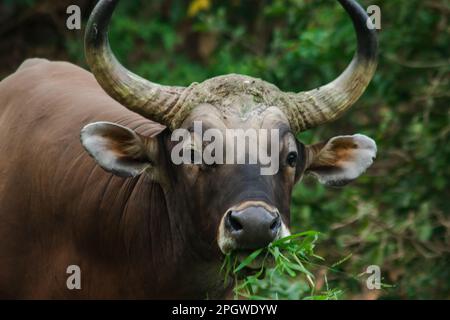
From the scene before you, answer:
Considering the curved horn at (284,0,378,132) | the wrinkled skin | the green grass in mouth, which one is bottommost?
the green grass in mouth

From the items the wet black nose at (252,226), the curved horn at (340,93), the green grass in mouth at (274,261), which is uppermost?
the curved horn at (340,93)

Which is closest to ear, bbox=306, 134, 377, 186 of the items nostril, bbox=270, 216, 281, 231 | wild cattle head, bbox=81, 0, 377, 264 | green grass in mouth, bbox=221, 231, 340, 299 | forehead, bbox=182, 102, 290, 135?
wild cattle head, bbox=81, 0, 377, 264

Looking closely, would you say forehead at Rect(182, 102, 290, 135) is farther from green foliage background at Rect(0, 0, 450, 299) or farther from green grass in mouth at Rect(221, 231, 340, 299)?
green foliage background at Rect(0, 0, 450, 299)

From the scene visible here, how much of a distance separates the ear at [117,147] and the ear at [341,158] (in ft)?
3.74

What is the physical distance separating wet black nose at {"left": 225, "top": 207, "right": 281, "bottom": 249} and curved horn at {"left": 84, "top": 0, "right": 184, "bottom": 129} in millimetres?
1052

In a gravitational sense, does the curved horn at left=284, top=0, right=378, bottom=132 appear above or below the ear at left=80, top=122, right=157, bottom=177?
above

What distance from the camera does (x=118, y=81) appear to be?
7.20m

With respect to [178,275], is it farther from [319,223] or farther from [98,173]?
[319,223]

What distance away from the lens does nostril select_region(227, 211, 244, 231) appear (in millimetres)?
6469

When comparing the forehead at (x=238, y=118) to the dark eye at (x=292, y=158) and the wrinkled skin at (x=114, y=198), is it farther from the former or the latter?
the dark eye at (x=292, y=158)

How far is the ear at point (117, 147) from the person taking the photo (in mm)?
7129

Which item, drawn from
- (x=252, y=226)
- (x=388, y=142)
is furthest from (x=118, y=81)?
(x=388, y=142)

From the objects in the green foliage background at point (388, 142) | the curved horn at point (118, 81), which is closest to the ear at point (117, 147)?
the curved horn at point (118, 81)

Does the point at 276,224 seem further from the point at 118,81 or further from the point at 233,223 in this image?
the point at 118,81
